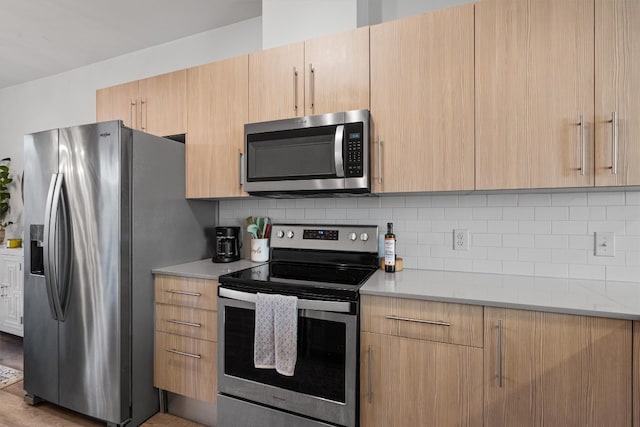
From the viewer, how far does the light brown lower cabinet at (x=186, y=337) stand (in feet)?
6.26

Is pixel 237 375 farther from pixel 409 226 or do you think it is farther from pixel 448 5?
pixel 448 5

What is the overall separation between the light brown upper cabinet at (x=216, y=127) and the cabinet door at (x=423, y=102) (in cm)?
89

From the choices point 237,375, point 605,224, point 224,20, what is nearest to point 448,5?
point 605,224

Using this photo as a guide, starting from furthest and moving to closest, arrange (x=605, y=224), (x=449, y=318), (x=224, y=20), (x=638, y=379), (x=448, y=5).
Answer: (x=224, y=20) → (x=448, y=5) → (x=605, y=224) → (x=449, y=318) → (x=638, y=379)

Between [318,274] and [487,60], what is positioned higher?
[487,60]

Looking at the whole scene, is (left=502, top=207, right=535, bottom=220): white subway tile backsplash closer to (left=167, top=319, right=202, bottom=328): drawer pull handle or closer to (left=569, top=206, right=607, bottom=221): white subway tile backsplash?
(left=569, top=206, right=607, bottom=221): white subway tile backsplash

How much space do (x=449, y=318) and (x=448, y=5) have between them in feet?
6.05

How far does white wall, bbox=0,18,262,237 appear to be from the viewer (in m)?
2.76

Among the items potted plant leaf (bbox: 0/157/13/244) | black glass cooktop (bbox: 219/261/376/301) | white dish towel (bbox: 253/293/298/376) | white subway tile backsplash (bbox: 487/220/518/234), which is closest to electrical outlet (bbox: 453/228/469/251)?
white subway tile backsplash (bbox: 487/220/518/234)

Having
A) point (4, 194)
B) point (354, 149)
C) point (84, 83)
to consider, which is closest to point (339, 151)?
point (354, 149)

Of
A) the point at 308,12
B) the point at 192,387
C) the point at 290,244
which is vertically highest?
the point at 308,12

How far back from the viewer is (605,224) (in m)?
1.67

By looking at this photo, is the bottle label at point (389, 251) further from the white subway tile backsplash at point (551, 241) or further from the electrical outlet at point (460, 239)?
the white subway tile backsplash at point (551, 241)

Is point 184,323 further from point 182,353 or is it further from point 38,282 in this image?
point 38,282
